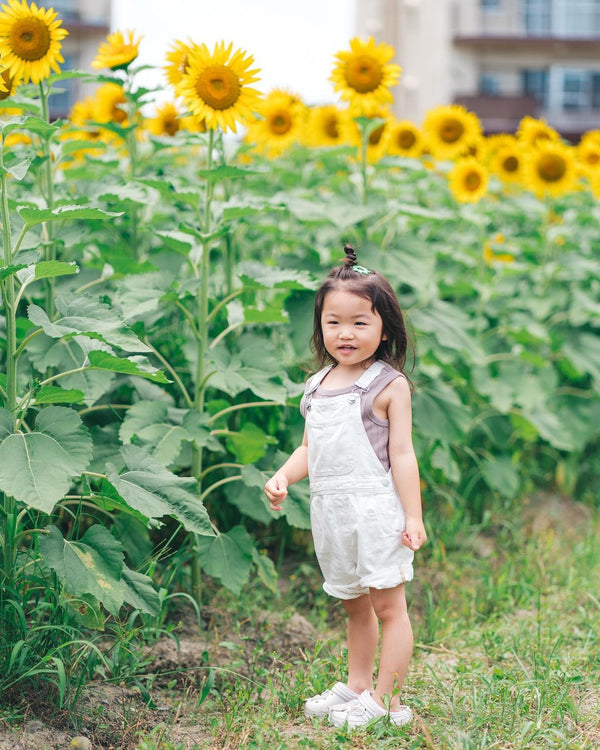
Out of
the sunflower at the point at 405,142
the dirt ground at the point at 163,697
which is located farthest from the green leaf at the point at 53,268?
the sunflower at the point at 405,142

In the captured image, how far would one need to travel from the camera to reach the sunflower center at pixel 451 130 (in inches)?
220

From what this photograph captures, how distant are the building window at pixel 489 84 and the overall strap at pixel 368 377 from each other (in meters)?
25.0

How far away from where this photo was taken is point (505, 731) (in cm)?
252

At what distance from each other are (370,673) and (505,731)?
15.2 inches

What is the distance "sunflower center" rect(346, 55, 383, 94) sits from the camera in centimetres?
397

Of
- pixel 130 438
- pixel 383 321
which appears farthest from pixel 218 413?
pixel 383 321

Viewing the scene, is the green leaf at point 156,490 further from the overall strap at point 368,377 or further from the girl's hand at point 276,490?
the overall strap at point 368,377

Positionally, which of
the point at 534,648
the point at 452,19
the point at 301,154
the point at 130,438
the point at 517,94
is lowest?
the point at 534,648

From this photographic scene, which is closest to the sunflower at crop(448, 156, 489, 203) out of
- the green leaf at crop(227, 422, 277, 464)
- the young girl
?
the green leaf at crop(227, 422, 277, 464)

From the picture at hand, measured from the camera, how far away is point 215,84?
320 cm

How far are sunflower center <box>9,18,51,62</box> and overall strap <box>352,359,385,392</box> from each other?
1.43 meters

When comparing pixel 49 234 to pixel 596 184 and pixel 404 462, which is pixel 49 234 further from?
pixel 596 184

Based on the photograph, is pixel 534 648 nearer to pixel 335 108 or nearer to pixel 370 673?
pixel 370 673

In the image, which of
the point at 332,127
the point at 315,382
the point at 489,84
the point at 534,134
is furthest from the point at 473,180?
the point at 489,84
